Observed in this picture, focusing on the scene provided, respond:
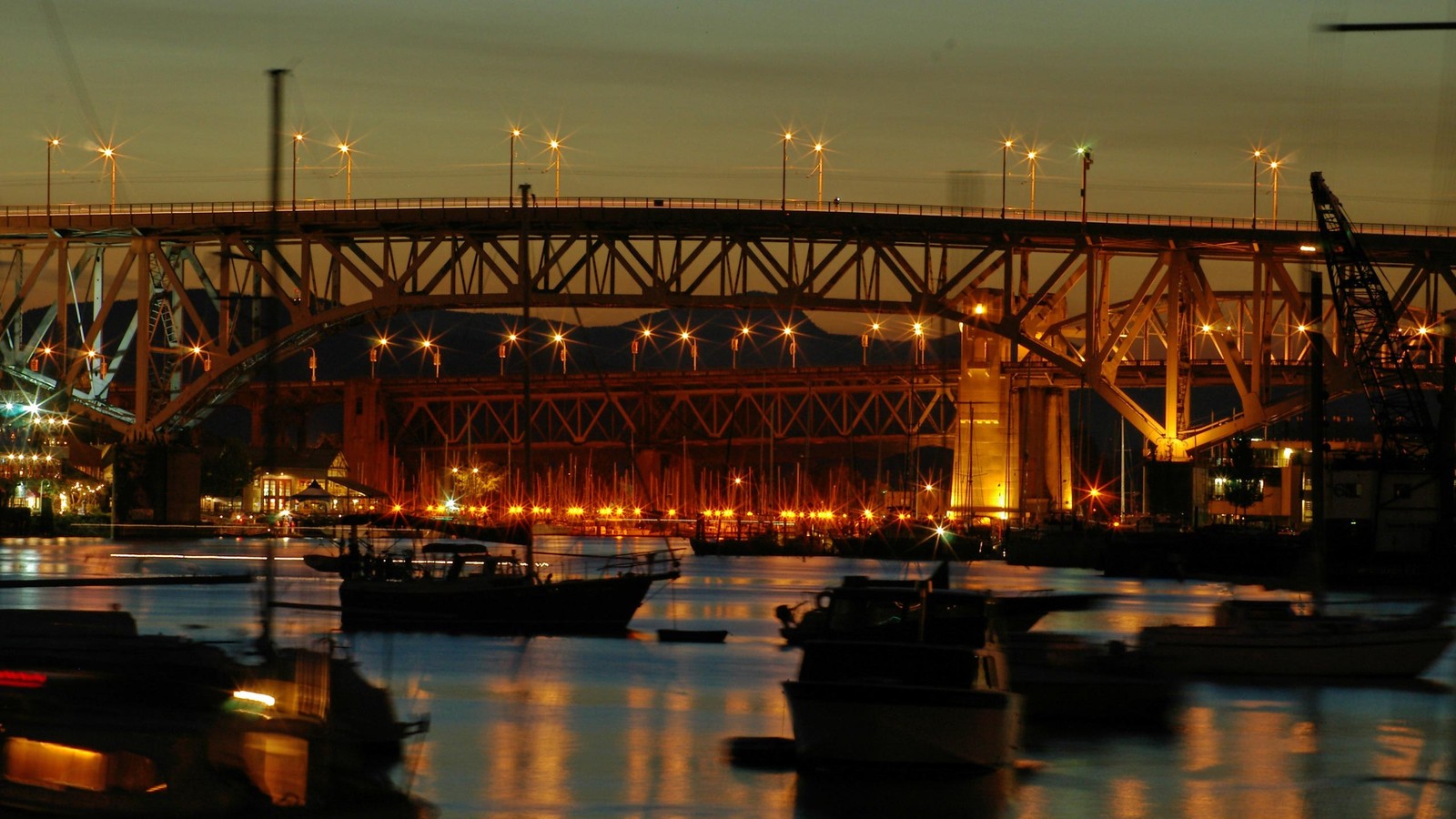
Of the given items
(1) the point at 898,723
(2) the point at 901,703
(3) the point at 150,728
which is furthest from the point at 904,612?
(3) the point at 150,728

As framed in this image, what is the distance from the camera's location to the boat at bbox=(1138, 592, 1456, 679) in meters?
38.8

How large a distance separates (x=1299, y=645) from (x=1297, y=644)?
6cm

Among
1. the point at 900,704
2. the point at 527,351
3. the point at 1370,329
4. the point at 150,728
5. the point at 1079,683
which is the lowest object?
the point at 1079,683

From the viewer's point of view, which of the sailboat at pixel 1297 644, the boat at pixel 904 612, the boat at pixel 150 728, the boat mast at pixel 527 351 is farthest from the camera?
the boat mast at pixel 527 351

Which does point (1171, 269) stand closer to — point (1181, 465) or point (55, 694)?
point (1181, 465)

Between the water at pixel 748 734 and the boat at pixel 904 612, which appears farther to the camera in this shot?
the boat at pixel 904 612

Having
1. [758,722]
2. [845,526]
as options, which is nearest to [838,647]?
[758,722]

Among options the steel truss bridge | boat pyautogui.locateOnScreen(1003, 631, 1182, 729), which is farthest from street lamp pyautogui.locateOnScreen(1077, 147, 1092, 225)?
boat pyautogui.locateOnScreen(1003, 631, 1182, 729)

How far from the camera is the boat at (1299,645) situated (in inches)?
1527

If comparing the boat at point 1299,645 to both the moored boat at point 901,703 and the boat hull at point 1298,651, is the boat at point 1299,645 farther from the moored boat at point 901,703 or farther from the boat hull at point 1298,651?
the moored boat at point 901,703

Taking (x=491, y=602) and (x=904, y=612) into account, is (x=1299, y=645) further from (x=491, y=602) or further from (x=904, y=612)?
(x=491, y=602)

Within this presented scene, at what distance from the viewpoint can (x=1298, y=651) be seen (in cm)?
3912

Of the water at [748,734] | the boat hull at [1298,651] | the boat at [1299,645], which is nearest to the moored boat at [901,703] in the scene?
the water at [748,734]

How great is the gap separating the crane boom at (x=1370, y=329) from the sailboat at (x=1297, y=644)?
49.1m
